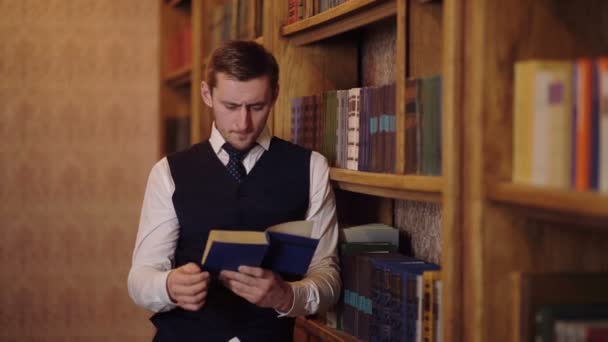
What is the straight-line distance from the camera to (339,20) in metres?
2.45

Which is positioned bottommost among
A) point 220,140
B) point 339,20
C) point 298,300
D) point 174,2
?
point 298,300

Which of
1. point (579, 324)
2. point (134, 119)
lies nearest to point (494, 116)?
point (579, 324)

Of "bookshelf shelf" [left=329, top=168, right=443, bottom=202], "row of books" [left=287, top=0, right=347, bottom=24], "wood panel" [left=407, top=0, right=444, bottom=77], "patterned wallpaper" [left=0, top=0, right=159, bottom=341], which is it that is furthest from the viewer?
"patterned wallpaper" [left=0, top=0, right=159, bottom=341]

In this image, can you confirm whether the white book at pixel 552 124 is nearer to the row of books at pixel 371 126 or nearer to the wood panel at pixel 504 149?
the wood panel at pixel 504 149

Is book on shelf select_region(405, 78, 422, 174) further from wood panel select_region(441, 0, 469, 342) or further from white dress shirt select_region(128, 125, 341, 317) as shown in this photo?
white dress shirt select_region(128, 125, 341, 317)

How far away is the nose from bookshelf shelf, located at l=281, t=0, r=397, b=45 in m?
0.44

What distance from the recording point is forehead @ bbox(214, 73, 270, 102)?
7.00 feet

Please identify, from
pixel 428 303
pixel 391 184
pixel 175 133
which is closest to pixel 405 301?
pixel 428 303

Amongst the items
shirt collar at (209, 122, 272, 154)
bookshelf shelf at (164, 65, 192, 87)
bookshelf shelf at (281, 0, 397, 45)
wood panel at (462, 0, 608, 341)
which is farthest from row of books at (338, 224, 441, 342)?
bookshelf shelf at (164, 65, 192, 87)

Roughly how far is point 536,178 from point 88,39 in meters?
3.84

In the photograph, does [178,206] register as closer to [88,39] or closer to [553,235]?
[553,235]

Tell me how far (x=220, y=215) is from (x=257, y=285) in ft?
0.93

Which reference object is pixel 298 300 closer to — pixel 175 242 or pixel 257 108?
pixel 175 242

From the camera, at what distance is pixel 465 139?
161 centimetres
